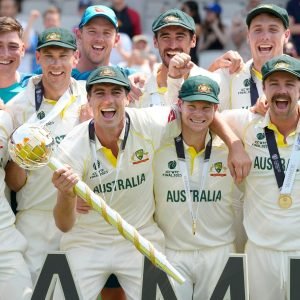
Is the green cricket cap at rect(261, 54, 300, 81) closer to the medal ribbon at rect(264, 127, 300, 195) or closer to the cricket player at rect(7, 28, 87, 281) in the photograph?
the medal ribbon at rect(264, 127, 300, 195)

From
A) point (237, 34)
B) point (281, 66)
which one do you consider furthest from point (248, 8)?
point (281, 66)

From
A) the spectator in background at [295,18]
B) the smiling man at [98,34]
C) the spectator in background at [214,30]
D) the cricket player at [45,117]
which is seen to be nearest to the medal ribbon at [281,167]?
the cricket player at [45,117]

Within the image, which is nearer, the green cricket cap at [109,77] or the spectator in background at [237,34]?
the green cricket cap at [109,77]

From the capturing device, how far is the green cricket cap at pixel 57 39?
7.84m

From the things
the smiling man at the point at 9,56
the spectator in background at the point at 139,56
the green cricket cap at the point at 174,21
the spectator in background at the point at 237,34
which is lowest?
the smiling man at the point at 9,56

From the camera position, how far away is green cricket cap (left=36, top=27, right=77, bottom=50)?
25.7ft

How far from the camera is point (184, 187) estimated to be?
24.6 feet

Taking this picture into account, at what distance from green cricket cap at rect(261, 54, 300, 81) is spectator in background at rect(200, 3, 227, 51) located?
6.79 meters

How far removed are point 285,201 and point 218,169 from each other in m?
0.58

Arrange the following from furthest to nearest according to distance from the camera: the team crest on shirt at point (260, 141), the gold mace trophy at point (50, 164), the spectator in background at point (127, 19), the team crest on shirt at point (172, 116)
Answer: the spectator in background at point (127, 19)
the team crest on shirt at point (172, 116)
the team crest on shirt at point (260, 141)
the gold mace trophy at point (50, 164)

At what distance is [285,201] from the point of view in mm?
7277

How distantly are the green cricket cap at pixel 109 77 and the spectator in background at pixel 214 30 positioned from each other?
6.90 metres

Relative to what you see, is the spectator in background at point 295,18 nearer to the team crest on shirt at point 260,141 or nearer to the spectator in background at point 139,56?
the spectator in background at point 139,56

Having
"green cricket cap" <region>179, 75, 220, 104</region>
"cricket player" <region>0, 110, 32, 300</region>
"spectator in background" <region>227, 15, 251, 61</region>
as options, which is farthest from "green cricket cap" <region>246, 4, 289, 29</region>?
"spectator in background" <region>227, 15, 251, 61</region>
